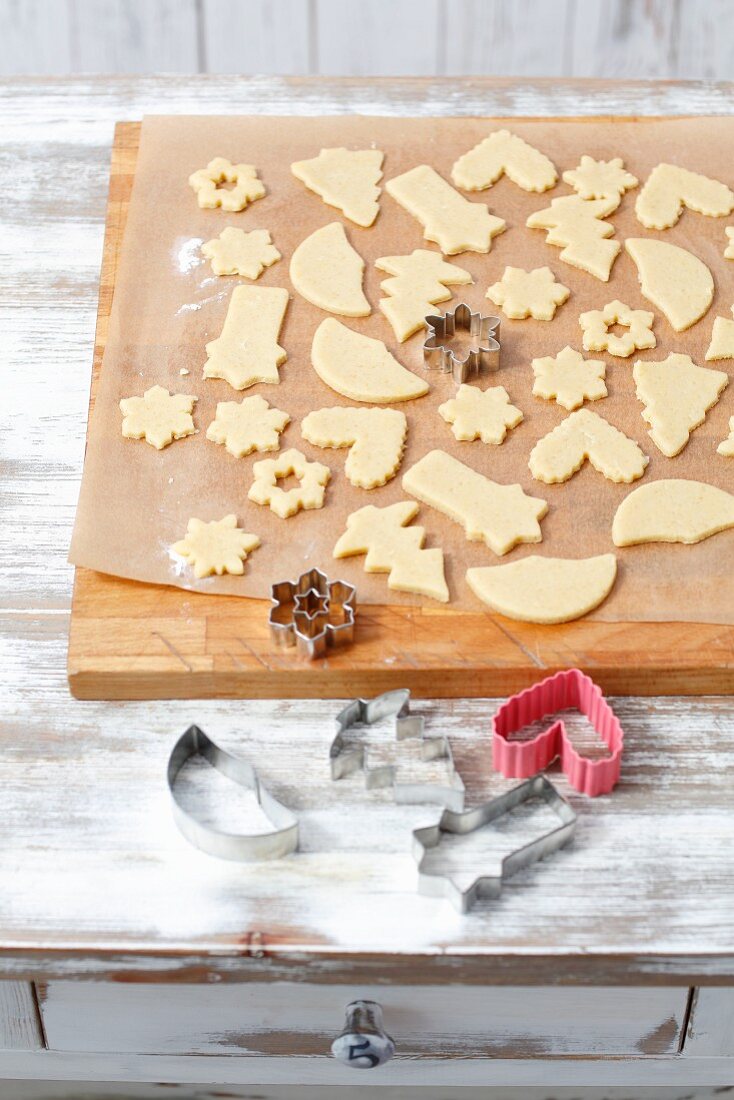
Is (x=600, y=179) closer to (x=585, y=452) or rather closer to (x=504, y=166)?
(x=504, y=166)

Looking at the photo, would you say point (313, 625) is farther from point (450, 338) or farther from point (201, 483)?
point (450, 338)

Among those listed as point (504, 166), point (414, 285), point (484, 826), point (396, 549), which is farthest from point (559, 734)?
point (504, 166)

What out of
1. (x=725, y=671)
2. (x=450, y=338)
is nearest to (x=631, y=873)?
(x=725, y=671)

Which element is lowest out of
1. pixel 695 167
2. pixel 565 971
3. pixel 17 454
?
pixel 565 971

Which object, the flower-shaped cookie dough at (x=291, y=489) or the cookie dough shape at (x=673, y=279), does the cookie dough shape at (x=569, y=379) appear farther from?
the flower-shaped cookie dough at (x=291, y=489)

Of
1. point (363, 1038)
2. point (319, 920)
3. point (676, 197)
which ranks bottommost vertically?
point (363, 1038)

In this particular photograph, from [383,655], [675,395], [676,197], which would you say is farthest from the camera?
[676,197]
